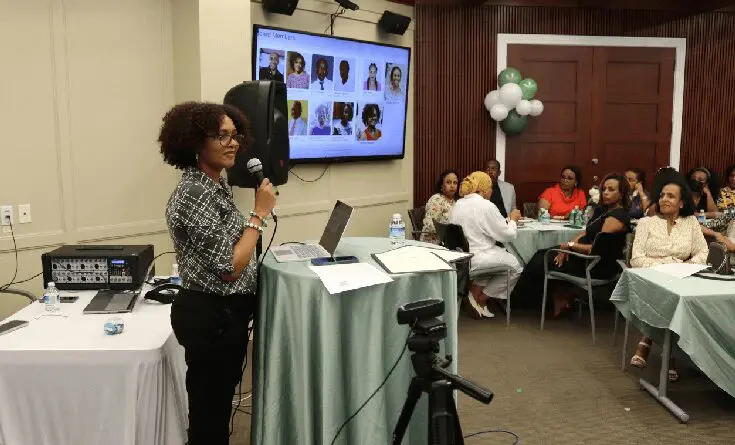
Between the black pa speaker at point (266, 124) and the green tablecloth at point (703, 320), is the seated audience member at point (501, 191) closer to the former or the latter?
the green tablecloth at point (703, 320)

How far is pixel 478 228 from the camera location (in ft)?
18.2

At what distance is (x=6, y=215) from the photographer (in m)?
3.85

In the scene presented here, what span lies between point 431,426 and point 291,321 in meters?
0.75

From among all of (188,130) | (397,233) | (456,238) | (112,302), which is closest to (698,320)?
(397,233)

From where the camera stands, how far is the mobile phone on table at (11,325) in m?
2.52

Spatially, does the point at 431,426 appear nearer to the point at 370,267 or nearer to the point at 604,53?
the point at 370,267

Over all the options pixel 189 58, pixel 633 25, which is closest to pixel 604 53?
pixel 633 25

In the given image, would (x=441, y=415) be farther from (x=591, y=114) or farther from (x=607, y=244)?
(x=591, y=114)

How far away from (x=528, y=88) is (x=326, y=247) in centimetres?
519

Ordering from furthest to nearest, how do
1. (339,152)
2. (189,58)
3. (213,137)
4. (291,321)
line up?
(339,152), (189,58), (291,321), (213,137)

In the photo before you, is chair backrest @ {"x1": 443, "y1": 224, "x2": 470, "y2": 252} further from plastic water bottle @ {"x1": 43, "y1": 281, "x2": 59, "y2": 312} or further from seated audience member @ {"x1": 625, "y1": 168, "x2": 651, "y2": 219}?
plastic water bottle @ {"x1": 43, "y1": 281, "x2": 59, "y2": 312}

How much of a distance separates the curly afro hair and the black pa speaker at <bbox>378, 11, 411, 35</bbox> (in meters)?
4.43

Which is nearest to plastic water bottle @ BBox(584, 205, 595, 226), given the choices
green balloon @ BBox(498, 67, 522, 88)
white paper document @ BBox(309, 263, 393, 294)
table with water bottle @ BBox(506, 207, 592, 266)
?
table with water bottle @ BBox(506, 207, 592, 266)

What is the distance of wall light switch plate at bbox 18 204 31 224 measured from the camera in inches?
154
